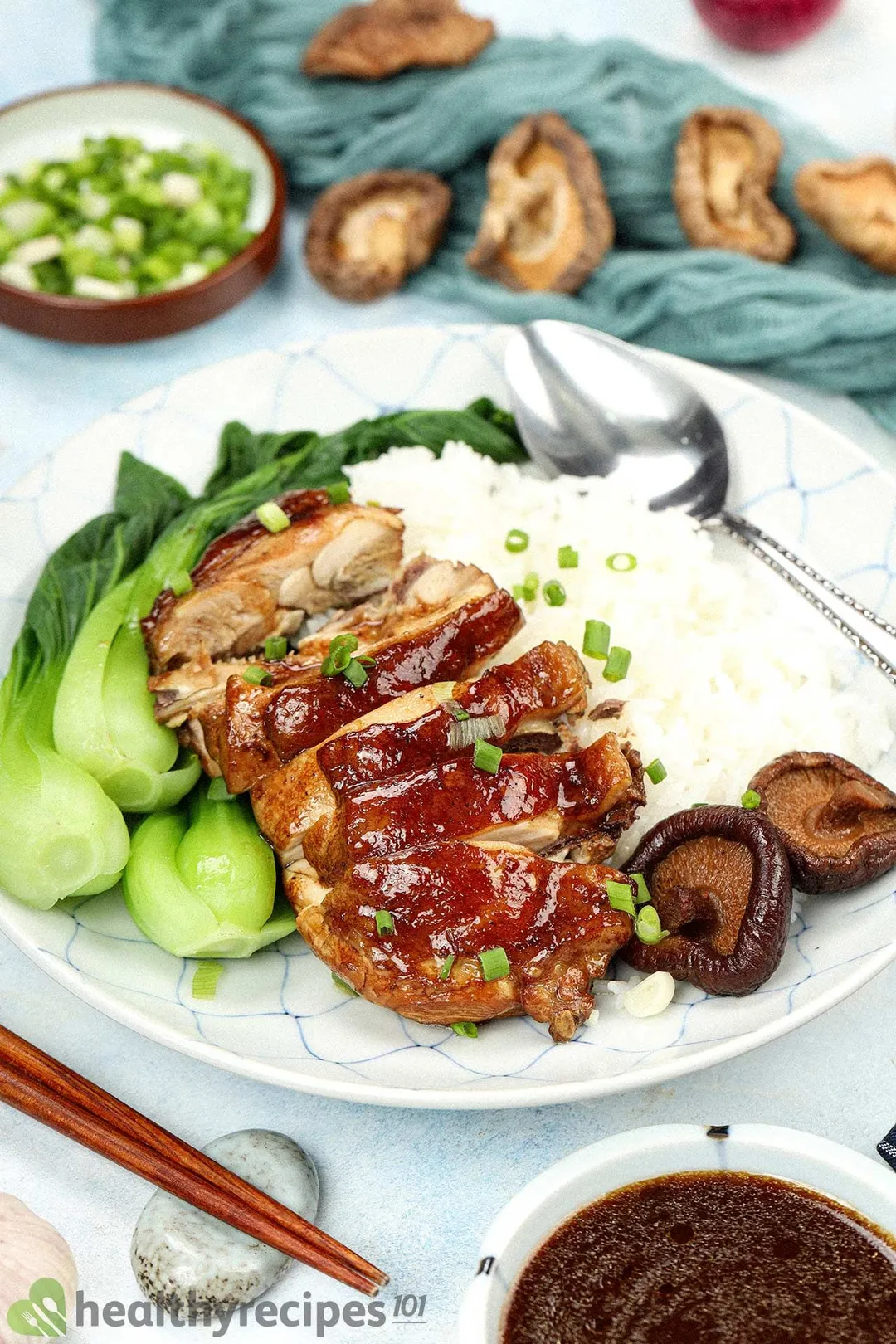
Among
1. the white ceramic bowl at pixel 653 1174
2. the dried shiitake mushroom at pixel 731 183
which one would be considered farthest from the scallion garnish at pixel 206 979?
the dried shiitake mushroom at pixel 731 183

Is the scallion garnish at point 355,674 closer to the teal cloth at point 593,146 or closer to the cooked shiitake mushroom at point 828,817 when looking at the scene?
the cooked shiitake mushroom at point 828,817

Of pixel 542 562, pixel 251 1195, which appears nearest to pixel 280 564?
pixel 542 562

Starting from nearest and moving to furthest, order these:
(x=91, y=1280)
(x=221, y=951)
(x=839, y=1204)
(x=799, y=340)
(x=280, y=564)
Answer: (x=839, y=1204)
(x=91, y=1280)
(x=221, y=951)
(x=280, y=564)
(x=799, y=340)

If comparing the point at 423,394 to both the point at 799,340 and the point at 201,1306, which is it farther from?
the point at 201,1306

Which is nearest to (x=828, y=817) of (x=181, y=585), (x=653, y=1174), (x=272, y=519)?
(x=653, y=1174)

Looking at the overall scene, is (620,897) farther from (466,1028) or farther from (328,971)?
(328,971)
